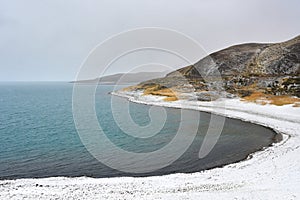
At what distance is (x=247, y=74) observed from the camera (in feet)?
360

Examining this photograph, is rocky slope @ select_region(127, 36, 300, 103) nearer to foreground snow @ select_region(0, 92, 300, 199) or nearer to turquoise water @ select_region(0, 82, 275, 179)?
turquoise water @ select_region(0, 82, 275, 179)

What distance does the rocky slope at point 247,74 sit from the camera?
8281cm

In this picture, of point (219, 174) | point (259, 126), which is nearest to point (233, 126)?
point (259, 126)

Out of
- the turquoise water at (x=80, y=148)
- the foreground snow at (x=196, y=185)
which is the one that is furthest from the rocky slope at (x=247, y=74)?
the foreground snow at (x=196, y=185)

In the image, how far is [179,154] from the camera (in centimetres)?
3081

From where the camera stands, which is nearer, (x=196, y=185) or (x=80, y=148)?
(x=196, y=185)

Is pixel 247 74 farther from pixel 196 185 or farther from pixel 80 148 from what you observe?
pixel 196 185

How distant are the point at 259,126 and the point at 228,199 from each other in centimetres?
3161

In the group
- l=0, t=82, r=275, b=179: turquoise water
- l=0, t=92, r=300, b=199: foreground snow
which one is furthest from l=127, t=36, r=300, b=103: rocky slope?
l=0, t=92, r=300, b=199: foreground snow

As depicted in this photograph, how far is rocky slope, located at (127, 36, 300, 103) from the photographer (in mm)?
82812

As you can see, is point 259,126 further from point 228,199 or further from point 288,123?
point 228,199

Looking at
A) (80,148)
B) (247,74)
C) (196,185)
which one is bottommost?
(80,148)

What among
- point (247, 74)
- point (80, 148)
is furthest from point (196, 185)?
point (247, 74)

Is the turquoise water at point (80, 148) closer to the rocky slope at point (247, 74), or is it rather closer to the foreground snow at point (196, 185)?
the foreground snow at point (196, 185)
